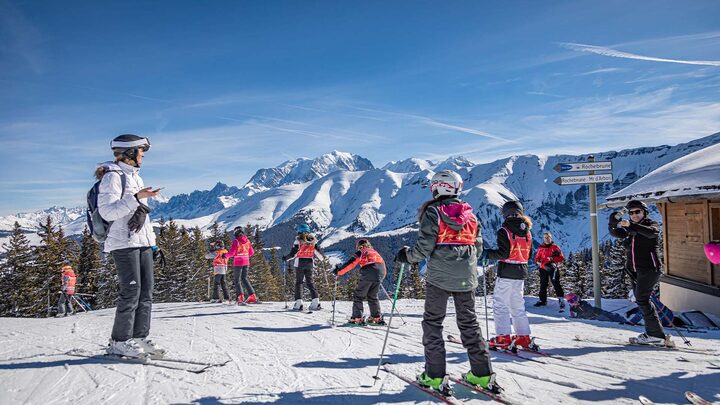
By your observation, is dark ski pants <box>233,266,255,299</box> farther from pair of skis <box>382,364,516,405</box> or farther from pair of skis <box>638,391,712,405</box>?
pair of skis <box>638,391,712,405</box>

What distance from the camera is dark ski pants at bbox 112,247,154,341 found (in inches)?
194

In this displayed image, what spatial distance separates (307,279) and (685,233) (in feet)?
39.7

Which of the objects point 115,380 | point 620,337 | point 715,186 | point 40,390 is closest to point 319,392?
point 115,380

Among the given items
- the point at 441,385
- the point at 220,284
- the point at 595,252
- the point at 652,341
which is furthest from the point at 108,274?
the point at 652,341

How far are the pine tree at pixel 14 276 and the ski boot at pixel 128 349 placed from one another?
96.2 feet

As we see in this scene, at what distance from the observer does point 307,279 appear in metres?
11.4

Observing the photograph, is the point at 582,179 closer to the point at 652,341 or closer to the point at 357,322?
the point at 652,341

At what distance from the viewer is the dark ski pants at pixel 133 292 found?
4934 millimetres

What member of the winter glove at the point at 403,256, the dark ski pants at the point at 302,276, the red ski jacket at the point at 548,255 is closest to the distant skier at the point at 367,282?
the dark ski pants at the point at 302,276

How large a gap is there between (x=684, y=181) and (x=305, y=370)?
40.1 ft

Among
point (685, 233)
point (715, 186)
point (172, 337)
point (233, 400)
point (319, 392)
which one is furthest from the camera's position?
point (685, 233)

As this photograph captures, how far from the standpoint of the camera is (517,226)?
652 cm

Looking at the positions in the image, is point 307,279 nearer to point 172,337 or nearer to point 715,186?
point 172,337

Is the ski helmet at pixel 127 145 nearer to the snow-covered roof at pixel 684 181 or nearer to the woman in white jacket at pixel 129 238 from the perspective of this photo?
the woman in white jacket at pixel 129 238
